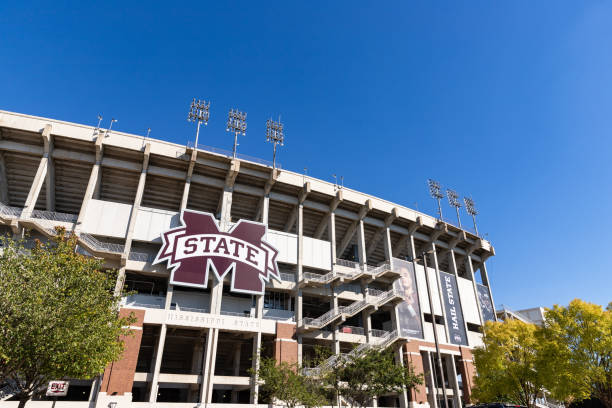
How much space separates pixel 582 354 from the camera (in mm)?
30922

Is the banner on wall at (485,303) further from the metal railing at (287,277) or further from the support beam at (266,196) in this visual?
the support beam at (266,196)

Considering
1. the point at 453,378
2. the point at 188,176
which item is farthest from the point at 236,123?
the point at 453,378

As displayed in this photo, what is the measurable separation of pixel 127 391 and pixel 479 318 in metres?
49.5

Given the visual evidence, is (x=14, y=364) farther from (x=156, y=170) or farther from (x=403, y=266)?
(x=403, y=266)

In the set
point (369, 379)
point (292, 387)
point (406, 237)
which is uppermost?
point (406, 237)

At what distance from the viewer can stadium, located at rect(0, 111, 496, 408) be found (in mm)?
36781

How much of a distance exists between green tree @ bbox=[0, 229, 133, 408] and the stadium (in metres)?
12.8

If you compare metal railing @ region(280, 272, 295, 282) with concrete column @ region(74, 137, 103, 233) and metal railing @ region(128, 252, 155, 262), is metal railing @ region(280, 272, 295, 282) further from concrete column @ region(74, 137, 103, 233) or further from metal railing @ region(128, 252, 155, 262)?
concrete column @ region(74, 137, 103, 233)

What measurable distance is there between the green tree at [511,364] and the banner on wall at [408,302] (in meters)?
10.3

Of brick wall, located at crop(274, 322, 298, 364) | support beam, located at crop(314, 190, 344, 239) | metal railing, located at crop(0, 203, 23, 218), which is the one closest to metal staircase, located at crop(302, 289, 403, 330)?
brick wall, located at crop(274, 322, 298, 364)

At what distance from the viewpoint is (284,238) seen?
4541 centimetres

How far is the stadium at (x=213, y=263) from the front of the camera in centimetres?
3678

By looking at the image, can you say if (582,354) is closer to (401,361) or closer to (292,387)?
(401,361)

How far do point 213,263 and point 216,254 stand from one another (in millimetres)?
1010
